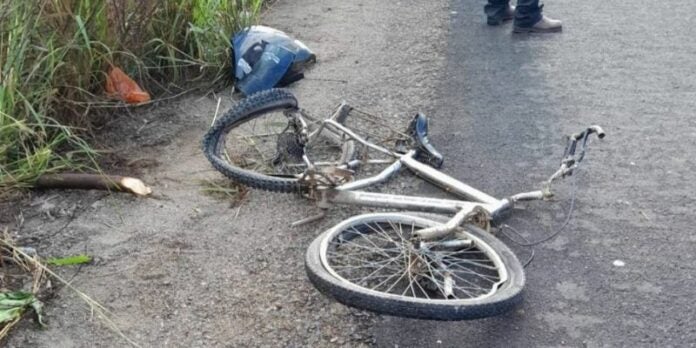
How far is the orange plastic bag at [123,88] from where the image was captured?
535 cm

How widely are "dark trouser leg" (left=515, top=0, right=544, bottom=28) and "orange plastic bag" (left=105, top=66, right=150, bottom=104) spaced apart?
3.40 m

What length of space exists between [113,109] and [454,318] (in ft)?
9.95

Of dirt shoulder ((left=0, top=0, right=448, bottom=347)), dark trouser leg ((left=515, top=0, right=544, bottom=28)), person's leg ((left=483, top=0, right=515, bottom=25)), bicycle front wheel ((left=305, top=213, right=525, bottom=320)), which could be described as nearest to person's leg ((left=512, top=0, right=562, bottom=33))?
dark trouser leg ((left=515, top=0, right=544, bottom=28))

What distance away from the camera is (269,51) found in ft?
19.2

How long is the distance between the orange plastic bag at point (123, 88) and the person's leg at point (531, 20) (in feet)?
11.2

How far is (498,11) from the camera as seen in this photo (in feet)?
25.0

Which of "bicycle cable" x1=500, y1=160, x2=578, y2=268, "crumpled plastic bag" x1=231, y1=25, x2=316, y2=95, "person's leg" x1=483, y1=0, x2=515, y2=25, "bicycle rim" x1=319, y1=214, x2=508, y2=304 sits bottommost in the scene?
"person's leg" x1=483, y1=0, x2=515, y2=25

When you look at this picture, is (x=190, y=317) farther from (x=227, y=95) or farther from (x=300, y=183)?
(x=227, y=95)

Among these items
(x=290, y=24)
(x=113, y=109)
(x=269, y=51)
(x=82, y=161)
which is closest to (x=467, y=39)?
(x=290, y=24)

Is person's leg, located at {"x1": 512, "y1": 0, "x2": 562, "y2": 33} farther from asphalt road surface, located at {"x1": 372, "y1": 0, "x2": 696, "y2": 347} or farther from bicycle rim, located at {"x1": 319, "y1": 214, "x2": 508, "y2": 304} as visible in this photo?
bicycle rim, located at {"x1": 319, "y1": 214, "x2": 508, "y2": 304}

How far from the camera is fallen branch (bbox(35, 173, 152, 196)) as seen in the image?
445 cm

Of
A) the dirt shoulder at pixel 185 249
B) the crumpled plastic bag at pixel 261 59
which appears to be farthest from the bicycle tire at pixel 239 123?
the crumpled plastic bag at pixel 261 59

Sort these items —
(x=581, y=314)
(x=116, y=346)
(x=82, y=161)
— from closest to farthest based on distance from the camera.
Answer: (x=116, y=346) < (x=581, y=314) < (x=82, y=161)

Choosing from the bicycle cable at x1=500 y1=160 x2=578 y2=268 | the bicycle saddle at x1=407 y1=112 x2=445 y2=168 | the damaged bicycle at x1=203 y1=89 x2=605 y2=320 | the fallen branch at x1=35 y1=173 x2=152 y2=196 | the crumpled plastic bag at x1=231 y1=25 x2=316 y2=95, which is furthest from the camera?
the crumpled plastic bag at x1=231 y1=25 x2=316 y2=95
